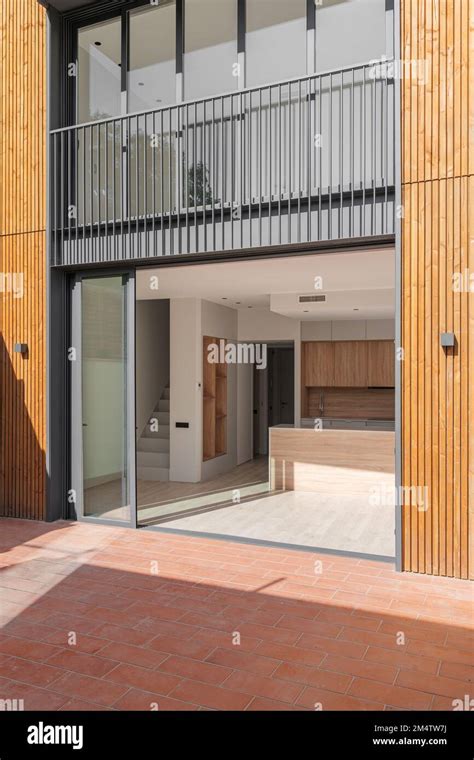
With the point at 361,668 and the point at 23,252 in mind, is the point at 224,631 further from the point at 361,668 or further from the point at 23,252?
the point at 23,252

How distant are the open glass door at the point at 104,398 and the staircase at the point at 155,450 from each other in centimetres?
287

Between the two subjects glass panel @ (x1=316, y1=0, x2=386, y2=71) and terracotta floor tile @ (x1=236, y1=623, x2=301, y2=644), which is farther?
glass panel @ (x1=316, y1=0, x2=386, y2=71)

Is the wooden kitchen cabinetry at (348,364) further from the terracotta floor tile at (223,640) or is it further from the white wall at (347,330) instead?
the terracotta floor tile at (223,640)

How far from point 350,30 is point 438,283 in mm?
2576

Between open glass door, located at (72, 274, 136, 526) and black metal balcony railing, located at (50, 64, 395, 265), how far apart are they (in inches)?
17.7

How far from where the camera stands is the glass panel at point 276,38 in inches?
200

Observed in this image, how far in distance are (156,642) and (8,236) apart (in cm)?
438

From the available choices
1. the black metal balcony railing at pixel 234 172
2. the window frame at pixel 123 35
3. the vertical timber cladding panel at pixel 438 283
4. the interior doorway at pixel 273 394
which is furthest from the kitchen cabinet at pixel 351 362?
the vertical timber cladding panel at pixel 438 283

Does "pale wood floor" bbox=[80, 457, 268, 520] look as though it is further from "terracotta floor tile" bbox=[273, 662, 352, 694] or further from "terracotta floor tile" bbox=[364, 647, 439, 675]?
"terracotta floor tile" bbox=[364, 647, 439, 675]

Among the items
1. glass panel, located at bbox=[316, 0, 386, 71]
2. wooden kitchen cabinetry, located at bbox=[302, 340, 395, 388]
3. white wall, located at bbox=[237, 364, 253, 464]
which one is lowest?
white wall, located at bbox=[237, 364, 253, 464]

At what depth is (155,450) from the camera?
8898mm

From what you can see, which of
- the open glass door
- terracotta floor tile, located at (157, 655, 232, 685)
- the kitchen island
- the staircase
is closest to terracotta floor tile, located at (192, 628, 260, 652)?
terracotta floor tile, located at (157, 655, 232, 685)

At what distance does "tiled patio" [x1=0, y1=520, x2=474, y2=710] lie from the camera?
262 centimetres

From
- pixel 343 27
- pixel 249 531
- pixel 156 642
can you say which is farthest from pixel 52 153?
pixel 156 642
